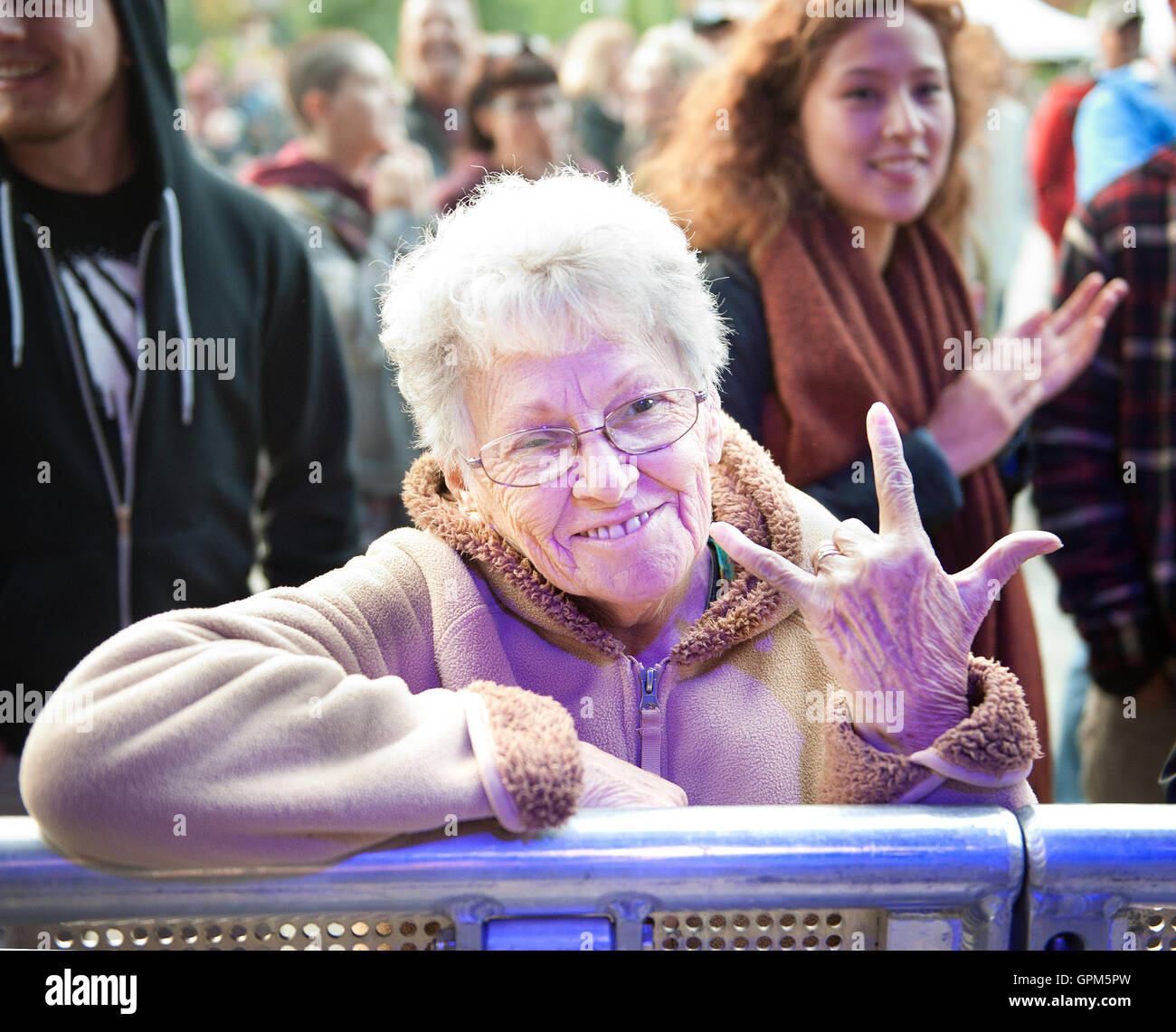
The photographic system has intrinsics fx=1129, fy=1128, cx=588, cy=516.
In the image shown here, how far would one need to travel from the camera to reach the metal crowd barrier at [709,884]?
0.99 m

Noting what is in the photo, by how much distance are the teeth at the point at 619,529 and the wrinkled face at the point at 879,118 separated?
93 centimetres

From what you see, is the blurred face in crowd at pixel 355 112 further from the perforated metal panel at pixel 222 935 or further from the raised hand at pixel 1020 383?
the perforated metal panel at pixel 222 935

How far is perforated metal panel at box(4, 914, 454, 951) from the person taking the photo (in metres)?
1.03

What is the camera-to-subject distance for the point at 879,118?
1930 millimetres

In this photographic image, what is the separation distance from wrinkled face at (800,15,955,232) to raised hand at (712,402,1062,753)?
0.89 metres

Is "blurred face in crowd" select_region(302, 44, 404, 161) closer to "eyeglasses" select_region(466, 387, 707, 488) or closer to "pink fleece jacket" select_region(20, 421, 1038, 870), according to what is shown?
"pink fleece jacket" select_region(20, 421, 1038, 870)

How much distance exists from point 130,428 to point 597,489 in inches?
41.2

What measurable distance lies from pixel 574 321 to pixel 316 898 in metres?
0.69

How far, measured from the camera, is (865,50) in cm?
191

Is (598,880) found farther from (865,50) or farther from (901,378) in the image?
(865,50)

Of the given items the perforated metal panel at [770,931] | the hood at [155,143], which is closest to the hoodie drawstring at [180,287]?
the hood at [155,143]

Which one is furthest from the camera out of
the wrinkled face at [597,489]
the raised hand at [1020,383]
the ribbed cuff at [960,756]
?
the raised hand at [1020,383]
